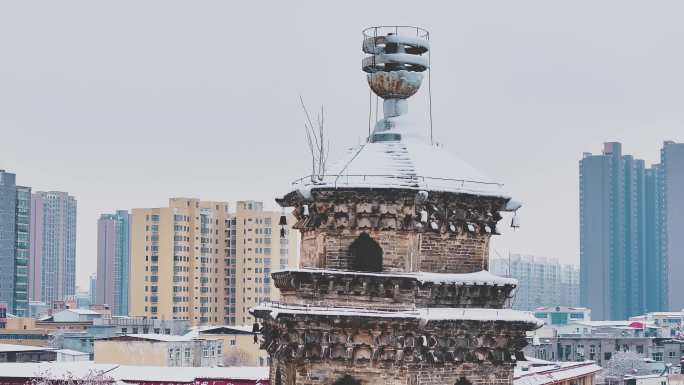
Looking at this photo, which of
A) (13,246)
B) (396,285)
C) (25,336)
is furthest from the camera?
(13,246)

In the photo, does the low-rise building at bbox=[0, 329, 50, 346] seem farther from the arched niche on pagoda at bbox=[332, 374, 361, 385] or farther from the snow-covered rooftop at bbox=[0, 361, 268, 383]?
the arched niche on pagoda at bbox=[332, 374, 361, 385]

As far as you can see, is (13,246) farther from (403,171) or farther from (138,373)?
(403,171)

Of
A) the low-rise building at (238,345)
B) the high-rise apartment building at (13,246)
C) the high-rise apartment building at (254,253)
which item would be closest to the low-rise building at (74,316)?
the high-rise apartment building at (254,253)

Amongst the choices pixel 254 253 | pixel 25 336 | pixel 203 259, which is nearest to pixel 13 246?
pixel 203 259

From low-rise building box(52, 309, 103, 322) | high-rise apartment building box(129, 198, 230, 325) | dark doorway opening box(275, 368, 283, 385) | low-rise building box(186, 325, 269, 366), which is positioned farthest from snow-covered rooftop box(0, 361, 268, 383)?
high-rise apartment building box(129, 198, 230, 325)

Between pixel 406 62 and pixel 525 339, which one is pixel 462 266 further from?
pixel 406 62

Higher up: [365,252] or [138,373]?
[365,252]

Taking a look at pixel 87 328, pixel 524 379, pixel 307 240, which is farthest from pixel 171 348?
pixel 307 240

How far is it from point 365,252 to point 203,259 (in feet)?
449

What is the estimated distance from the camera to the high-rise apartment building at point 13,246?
192m

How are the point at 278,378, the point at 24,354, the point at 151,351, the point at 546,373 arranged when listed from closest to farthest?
the point at 278,378
the point at 546,373
the point at 151,351
the point at 24,354

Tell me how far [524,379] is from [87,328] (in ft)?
323

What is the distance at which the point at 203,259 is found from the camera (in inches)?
6250

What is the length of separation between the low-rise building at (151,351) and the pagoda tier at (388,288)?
67965 mm
